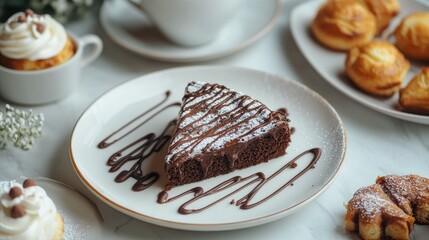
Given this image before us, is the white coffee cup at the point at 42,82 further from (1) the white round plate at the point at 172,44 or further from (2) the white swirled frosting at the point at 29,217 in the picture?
(2) the white swirled frosting at the point at 29,217

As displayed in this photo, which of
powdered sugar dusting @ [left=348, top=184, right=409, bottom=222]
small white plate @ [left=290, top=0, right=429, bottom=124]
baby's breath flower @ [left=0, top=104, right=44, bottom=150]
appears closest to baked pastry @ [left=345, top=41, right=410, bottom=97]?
small white plate @ [left=290, top=0, right=429, bottom=124]

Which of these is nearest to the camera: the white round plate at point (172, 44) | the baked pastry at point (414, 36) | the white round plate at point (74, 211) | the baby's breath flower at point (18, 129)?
the white round plate at point (74, 211)

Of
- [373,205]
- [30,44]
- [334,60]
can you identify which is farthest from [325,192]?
[30,44]

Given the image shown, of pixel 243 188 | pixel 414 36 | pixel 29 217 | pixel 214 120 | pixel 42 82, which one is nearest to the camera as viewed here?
pixel 29 217

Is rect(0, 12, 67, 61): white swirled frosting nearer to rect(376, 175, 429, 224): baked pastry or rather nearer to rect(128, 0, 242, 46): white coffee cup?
rect(128, 0, 242, 46): white coffee cup

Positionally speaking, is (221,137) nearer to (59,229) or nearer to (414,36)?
(59,229)

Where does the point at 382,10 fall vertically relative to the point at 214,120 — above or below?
above

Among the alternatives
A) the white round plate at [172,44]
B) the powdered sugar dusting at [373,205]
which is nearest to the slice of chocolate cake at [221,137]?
the powdered sugar dusting at [373,205]
